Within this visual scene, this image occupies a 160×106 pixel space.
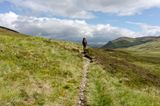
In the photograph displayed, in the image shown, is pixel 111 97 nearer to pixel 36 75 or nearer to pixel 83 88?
pixel 83 88

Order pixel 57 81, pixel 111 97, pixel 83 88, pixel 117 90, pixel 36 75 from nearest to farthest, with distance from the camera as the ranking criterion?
pixel 111 97 → pixel 83 88 → pixel 117 90 → pixel 57 81 → pixel 36 75

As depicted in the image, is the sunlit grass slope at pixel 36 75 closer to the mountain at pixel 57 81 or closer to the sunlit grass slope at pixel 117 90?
the mountain at pixel 57 81

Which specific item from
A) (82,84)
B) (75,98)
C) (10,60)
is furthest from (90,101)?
(10,60)

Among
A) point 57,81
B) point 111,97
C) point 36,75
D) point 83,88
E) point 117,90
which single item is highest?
point 36,75

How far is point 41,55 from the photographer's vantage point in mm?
44531

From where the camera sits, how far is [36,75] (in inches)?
1287

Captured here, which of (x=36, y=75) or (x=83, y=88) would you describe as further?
(x=36, y=75)

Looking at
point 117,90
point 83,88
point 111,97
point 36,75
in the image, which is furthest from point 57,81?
point 111,97

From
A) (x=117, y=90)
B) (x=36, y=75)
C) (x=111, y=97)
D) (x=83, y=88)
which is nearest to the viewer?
(x=111, y=97)

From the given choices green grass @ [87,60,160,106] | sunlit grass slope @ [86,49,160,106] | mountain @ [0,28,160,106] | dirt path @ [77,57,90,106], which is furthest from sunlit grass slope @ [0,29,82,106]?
sunlit grass slope @ [86,49,160,106]

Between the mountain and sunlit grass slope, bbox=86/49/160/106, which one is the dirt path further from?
sunlit grass slope, bbox=86/49/160/106

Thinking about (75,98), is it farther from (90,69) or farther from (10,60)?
(90,69)

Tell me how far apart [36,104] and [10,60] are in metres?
15.1

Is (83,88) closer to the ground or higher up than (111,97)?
higher up
